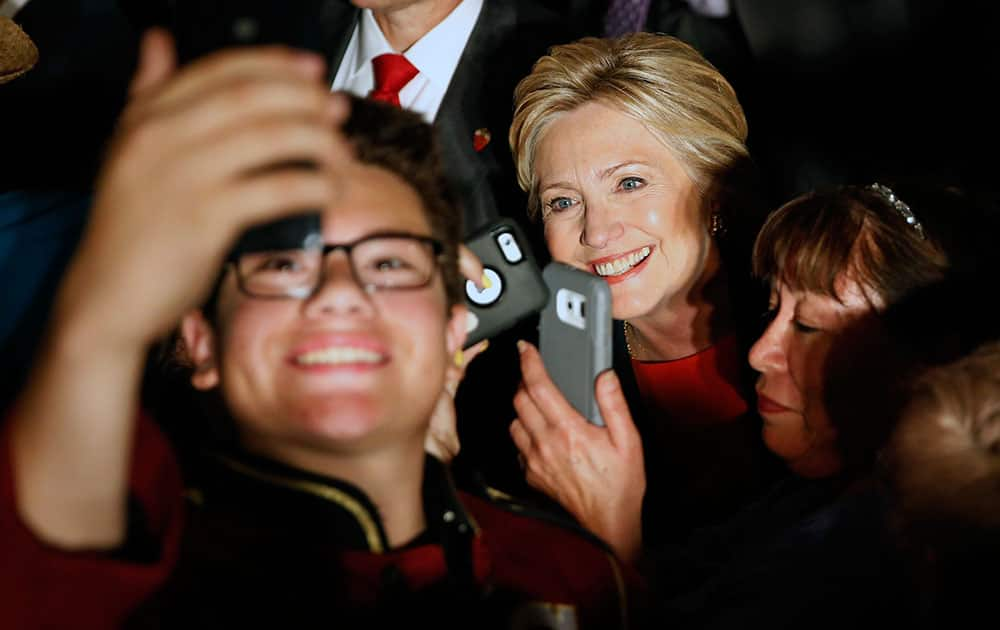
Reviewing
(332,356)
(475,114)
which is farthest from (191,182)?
(475,114)

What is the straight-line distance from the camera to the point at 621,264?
1.55 metres

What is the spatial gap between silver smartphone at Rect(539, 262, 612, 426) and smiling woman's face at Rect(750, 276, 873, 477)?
0.22m

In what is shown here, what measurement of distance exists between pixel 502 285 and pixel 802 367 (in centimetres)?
38

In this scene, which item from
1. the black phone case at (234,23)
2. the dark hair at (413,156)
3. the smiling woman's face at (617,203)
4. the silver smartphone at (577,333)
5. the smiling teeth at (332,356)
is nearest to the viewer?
the smiling teeth at (332,356)

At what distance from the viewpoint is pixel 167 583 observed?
2.73 feet

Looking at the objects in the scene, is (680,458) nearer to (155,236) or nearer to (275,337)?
(275,337)

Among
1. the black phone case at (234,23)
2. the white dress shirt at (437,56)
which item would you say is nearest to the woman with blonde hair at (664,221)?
the white dress shirt at (437,56)

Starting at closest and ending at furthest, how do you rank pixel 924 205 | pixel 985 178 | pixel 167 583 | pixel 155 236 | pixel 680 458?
1. pixel 155 236
2. pixel 167 583
3. pixel 924 205
4. pixel 680 458
5. pixel 985 178

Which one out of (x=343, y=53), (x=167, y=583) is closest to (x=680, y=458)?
(x=343, y=53)

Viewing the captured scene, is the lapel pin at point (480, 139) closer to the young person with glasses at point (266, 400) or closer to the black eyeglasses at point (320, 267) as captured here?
the young person with glasses at point (266, 400)

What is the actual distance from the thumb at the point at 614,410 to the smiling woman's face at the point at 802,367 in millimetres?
186

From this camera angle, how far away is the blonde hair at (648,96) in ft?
5.11

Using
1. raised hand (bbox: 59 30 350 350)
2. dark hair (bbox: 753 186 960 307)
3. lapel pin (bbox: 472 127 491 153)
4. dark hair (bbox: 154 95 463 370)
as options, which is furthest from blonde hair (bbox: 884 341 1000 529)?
lapel pin (bbox: 472 127 491 153)

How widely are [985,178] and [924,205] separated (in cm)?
61
